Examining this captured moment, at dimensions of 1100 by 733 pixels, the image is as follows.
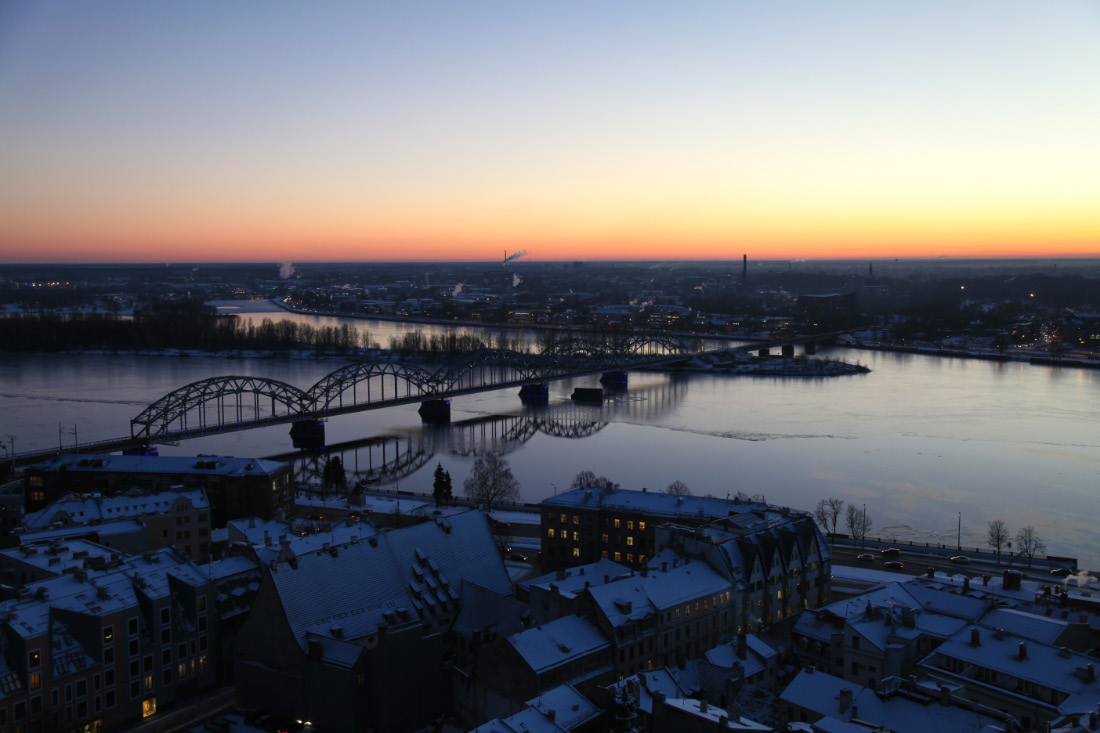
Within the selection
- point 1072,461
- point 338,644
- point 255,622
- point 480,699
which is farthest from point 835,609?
point 1072,461

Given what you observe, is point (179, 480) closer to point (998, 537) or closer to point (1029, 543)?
point (998, 537)

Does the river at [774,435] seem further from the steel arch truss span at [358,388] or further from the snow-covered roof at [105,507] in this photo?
the snow-covered roof at [105,507]

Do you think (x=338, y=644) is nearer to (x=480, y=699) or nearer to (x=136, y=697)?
(x=480, y=699)

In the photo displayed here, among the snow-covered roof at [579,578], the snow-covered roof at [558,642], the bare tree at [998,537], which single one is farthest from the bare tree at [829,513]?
the snow-covered roof at [558,642]

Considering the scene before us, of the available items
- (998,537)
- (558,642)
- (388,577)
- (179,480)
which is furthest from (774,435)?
(558,642)

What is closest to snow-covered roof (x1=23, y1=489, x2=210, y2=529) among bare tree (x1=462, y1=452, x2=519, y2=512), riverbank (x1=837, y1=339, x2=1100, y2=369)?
bare tree (x1=462, y1=452, x2=519, y2=512)

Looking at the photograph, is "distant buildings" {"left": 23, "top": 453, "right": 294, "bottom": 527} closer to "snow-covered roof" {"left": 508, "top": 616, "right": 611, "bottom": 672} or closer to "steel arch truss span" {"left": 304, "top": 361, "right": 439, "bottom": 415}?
"snow-covered roof" {"left": 508, "top": 616, "right": 611, "bottom": 672}
